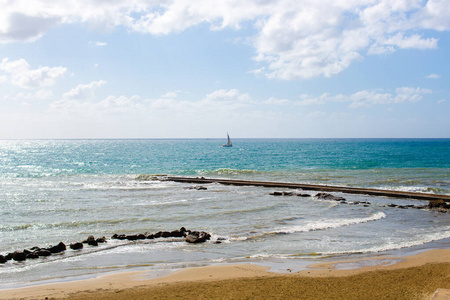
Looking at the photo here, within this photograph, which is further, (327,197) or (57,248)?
(327,197)

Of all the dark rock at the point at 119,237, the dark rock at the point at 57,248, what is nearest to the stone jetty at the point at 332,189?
the dark rock at the point at 119,237

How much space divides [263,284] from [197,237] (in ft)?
22.5

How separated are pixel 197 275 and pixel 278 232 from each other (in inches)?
304

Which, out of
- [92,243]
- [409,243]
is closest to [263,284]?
[92,243]

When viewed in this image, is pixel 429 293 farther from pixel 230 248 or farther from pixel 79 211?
pixel 79 211

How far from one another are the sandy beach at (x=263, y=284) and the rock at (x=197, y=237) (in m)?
3.84

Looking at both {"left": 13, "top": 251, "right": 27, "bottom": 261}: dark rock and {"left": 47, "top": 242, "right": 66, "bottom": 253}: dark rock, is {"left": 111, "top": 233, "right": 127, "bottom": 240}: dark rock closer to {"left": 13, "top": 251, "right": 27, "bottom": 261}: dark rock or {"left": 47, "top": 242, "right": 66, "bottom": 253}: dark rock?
{"left": 47, "top": 242, "right": 66, "bottom": 253}: dark rock

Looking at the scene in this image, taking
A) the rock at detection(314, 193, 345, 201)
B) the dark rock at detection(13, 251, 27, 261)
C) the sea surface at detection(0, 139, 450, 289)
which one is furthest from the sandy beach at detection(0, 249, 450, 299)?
the rock at detection(314, 193, 345, 201)

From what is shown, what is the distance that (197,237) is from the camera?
17859mm

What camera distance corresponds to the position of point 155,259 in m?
15.2

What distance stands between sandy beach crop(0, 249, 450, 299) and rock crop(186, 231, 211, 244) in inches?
151

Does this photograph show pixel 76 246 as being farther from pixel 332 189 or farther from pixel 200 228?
pixel 332 189

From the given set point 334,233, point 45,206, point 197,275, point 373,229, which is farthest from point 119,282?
point 45,206

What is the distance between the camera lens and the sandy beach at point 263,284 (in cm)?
1062
